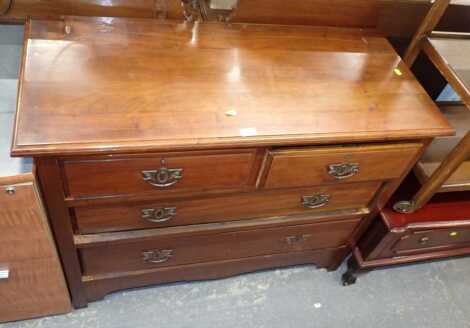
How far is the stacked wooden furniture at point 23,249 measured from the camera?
822 millimetres

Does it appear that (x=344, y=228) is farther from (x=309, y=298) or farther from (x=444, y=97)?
(x=444, y=97)

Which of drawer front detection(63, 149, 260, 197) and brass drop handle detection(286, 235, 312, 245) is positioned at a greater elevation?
drawer front detection(63, 149, 260, 197)

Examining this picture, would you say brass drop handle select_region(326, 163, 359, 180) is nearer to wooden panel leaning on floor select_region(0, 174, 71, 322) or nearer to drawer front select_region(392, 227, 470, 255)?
drawer front select_region(392, 227, 470, 255)

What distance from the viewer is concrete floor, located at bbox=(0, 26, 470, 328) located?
1.32m

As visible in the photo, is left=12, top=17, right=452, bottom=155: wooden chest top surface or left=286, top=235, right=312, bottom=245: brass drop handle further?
left=286, top=235, right=312, bottom=245: brass drop handle

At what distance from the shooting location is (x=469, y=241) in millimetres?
1482

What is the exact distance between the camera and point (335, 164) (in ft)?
3.23

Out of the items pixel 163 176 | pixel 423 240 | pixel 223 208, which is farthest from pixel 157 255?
pixel 423 240

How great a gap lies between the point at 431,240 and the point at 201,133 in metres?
0.99

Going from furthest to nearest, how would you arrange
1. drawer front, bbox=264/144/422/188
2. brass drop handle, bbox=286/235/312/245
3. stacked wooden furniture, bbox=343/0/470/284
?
brass drop handle, bbox=286/235/312/245, stacked wooden furniture, bbox=343/0/470/284, drawer front, bbox=264/144/422/188

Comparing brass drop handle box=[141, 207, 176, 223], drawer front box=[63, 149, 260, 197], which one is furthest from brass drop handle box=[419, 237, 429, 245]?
brass drop handle box=[141, 207, 176, 223]

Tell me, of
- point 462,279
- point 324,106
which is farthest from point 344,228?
point 462,279

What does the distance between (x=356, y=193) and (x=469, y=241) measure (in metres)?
0.64

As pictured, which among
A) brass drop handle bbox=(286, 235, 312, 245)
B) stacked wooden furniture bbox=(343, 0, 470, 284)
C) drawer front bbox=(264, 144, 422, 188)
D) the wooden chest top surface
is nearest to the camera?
the wooden chest top surface
